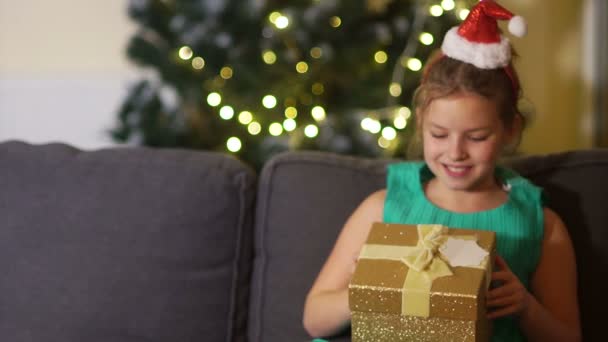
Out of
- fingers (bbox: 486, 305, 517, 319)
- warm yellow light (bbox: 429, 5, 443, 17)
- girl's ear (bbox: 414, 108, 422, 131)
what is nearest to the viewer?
fingers (bbox: 486, 305, 517, 319)

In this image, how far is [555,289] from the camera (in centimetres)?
156

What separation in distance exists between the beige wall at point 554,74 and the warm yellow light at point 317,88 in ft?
2.80

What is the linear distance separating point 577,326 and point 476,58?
52cm

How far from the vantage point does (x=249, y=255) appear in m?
1.77

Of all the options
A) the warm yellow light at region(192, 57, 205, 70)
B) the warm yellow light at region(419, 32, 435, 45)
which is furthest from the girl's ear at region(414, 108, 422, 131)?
the warm yellow light at region(192, 57, 205, 70)

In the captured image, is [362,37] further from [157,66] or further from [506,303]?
[506,303]

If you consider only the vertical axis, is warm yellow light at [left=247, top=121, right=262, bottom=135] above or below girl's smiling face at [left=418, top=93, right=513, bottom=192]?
below

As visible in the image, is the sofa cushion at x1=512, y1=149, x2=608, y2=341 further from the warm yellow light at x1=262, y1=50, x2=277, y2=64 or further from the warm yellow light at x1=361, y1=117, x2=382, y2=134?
the warm yellow light at x1=262, y1=50, x2=277, y2=64

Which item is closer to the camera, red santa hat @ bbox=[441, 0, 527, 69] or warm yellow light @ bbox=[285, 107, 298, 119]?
red santa hat @ bbox=[441, 0, 527, 69]

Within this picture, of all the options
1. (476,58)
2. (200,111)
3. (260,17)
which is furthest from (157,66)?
(476,58)

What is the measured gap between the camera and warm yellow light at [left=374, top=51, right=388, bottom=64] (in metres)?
2.62

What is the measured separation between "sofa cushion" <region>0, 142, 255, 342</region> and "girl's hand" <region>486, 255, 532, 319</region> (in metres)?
0.57

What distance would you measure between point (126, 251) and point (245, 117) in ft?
3.26

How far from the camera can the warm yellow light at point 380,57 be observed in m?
2.62
